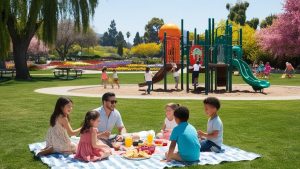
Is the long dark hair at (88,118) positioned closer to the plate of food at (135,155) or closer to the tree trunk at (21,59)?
the plate of food at (135,155)

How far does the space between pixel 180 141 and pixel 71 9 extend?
27.2 metres

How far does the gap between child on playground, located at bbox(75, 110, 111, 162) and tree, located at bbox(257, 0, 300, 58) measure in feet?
129

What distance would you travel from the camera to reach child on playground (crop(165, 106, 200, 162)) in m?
6.79

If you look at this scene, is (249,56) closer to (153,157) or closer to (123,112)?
(123,112)

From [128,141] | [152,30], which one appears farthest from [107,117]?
[152,30]

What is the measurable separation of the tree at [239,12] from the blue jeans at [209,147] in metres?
72.8

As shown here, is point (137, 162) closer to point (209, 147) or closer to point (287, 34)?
point (209, 147)

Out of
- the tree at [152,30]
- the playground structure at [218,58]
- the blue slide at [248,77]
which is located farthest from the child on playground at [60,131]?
the tree at [152,30]

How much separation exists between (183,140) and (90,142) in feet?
5.29

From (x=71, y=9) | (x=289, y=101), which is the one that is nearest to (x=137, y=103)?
(x=289, y=101)

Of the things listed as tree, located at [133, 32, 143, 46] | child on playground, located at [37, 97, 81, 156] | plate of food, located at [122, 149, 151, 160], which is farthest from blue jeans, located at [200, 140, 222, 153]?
tree, located at [133, 32, 143, 46]

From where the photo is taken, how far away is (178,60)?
81.8 ft

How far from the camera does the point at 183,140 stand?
267 inches

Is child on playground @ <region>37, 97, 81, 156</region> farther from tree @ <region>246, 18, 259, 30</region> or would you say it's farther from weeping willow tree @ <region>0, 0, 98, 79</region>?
tree @ <region>246, 18, 259, 30</region>
